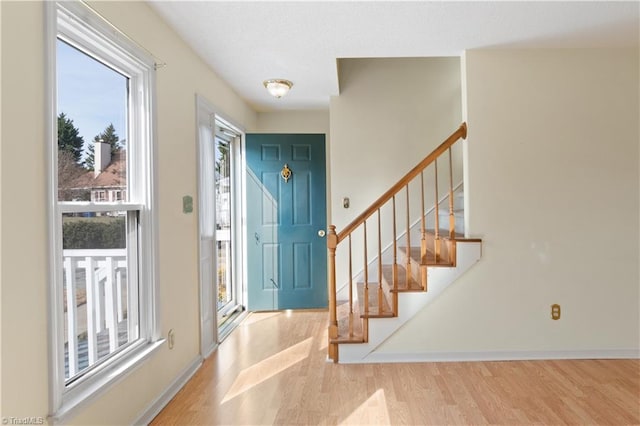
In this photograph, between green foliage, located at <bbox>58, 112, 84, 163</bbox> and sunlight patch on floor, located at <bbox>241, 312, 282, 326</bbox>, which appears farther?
sunlight patch on floor, located at <bbox>241, 312, 282, 326</bbox>

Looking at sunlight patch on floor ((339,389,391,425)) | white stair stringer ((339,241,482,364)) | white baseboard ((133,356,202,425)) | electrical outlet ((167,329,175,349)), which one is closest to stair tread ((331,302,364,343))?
white stair stringer ((339,241,482,364))

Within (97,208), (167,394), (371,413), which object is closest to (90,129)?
(97,208)

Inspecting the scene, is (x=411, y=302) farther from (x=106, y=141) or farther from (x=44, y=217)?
(x=44, y=217)

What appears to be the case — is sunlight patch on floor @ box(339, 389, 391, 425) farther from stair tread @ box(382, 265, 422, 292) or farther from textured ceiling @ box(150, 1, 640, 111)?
textured ceiling @ box(150, 1, 640, 111)

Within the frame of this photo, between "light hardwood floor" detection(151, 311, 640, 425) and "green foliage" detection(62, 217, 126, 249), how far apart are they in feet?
3.50

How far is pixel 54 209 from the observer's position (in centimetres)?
155

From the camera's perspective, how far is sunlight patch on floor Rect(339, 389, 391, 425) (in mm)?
2236

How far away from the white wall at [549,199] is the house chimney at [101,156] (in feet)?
7.83

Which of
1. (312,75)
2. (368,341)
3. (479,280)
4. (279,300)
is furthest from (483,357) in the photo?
Result: (312,75)

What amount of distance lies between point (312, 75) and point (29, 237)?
273cm

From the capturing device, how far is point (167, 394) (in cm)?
248

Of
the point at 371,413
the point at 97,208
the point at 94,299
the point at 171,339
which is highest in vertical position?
the point at 97,208

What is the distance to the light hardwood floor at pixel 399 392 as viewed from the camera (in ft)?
7.49

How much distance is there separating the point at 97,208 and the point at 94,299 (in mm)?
490
